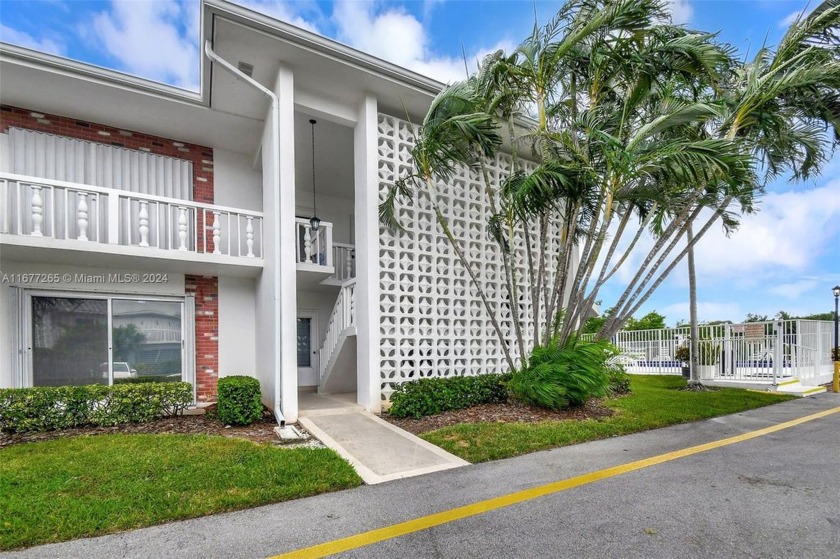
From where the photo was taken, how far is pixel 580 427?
619 centimetres

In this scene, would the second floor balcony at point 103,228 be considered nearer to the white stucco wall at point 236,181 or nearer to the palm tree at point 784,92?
the white stucco wall at point 236,181

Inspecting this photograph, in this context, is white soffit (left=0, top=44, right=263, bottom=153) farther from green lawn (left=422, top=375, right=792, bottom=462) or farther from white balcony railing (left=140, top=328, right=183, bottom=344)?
green lawn (left=422, top=375, right=792, bottom=462)

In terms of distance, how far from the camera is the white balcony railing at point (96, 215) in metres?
6.29

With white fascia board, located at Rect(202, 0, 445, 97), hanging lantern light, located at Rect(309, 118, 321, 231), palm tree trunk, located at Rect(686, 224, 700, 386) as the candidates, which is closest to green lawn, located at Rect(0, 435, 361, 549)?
hanging lantern light, located at Rect(309, 118, 321, 231)

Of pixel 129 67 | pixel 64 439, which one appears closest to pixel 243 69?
pixel 129 67

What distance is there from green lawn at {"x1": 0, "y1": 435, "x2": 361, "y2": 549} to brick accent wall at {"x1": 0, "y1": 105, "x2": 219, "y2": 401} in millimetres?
2948

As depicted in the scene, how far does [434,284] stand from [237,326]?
425 cm

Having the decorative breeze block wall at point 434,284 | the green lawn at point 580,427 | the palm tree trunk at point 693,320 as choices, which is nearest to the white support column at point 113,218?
the decorative breeze block wall at point 434,284

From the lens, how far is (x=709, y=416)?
739 cm

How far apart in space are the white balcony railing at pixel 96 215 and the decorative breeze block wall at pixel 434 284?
108 inches

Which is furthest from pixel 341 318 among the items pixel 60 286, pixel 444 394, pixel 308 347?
pixel 60 286

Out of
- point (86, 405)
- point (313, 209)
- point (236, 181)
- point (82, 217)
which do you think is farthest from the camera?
point (313, 209)

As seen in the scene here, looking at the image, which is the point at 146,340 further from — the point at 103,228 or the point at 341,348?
the point at 341,348

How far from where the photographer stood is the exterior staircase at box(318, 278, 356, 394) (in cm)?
832
